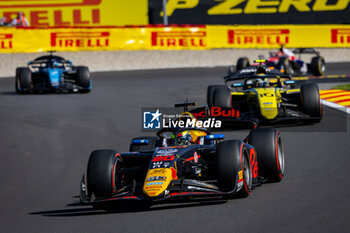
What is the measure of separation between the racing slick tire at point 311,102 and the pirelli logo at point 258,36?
1796 centimetres

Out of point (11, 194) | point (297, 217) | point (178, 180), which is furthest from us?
point (11, 194)

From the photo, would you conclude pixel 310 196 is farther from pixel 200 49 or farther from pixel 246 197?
pixel 200 49

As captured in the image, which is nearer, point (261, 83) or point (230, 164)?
point (230, 164)

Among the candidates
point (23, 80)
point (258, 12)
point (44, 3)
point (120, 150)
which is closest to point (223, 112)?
point (120, 150)

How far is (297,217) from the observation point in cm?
774

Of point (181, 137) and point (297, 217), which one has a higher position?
point (181, 137)

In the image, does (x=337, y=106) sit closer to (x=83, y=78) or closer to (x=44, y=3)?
(x=83, y=78)

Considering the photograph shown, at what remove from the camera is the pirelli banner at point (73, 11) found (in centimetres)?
3841

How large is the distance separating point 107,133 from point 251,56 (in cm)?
1862

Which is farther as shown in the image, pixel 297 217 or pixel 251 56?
pixel 251 56

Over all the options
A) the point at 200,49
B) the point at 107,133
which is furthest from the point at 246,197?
the point at 200,49

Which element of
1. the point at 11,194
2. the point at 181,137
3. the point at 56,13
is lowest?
the point at 11,194

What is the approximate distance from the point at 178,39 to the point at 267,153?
76.7 ft

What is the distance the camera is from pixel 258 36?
111ft
